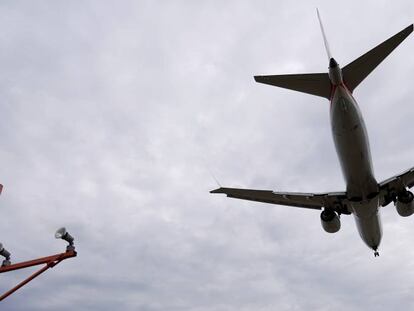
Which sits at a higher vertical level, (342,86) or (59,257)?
(342,86)

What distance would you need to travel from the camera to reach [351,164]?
2259cm

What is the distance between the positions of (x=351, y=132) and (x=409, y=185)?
335 inches

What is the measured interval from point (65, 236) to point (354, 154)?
15.0 meters

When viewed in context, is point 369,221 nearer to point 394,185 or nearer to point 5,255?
point 394,185

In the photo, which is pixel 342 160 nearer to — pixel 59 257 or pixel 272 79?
pixel 272 79

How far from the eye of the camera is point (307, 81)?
22359 mm

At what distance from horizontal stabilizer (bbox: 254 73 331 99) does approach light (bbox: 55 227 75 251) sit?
11398 mm

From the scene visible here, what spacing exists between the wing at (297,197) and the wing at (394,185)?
90.6 inches

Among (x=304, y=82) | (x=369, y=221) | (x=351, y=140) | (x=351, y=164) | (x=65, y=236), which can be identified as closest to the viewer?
(x=65, y=236)

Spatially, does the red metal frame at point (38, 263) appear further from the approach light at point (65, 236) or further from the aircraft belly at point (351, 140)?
the aircraft belly at point (351, 140)

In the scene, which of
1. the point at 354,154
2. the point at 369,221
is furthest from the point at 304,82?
the point at 369,221

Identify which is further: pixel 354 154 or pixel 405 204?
pixel 405 204

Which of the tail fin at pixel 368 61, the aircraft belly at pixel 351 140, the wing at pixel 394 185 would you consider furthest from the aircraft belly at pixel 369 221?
the tail fin at pixel 368 61

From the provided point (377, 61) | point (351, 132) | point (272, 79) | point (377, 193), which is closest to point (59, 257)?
point (272, 79)
